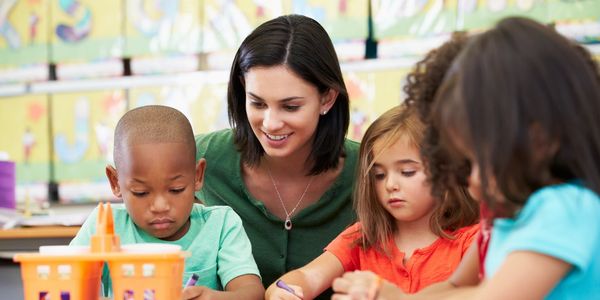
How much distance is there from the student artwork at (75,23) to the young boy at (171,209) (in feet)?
6.47

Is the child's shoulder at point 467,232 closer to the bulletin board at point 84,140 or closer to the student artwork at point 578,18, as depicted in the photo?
the student artwork at point 578,18

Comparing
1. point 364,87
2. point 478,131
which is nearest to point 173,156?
point 478,131

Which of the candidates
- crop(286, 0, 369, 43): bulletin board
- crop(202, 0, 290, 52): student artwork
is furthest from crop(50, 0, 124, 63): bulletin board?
crop(286, 0, 369, 43): bulletin board

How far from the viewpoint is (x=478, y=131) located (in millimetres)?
903

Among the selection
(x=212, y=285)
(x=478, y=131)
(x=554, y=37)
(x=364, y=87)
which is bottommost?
(x=212, y=285)

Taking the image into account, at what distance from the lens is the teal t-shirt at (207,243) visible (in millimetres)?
1570

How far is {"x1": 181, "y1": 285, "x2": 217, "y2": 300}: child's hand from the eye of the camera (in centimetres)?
134

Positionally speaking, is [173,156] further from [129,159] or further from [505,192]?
[505,192]

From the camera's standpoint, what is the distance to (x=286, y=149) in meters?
1.92

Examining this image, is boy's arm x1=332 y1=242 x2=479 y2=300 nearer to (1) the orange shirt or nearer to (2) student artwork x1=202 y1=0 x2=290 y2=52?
(1) the orange shirt

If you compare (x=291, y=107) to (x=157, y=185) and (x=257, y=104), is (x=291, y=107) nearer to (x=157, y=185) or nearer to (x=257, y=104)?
(x=257, y=104)

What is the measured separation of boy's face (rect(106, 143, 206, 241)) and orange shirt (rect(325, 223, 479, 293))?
377 millimetres

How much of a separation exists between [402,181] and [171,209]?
1.59ft

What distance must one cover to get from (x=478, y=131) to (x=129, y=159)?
841mm
